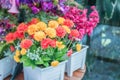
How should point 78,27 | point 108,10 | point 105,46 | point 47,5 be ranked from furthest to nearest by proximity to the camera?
point 105,46 < point 108,10 < point 78,27 < point 47,5

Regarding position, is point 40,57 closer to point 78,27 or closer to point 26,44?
point 26,44

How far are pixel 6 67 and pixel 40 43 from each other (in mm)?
227

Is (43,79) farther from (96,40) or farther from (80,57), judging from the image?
(96,40)

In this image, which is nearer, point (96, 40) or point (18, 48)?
point (18, 48)

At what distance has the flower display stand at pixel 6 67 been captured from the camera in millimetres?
940

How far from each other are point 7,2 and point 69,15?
0.28m

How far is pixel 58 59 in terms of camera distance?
867 mm

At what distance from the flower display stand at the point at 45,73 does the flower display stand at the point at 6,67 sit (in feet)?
0.32

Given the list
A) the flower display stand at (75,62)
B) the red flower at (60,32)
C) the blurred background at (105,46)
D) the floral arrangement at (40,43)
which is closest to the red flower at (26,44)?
the floral arrangement at (40,43)

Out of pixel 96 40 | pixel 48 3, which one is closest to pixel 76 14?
pixel 48 3

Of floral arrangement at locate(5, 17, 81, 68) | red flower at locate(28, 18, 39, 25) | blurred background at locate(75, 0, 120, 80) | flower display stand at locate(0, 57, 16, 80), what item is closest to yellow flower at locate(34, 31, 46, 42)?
floral arrangement at locate(5, 17, 81, 68)

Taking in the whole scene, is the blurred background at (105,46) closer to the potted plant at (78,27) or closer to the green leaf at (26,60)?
the potted plant at (78,27)

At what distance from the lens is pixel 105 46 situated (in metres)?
2.64

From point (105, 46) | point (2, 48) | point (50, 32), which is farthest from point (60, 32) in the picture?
point (105, 46)
